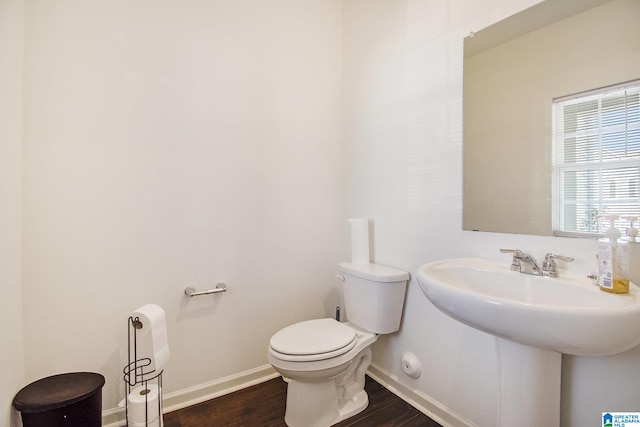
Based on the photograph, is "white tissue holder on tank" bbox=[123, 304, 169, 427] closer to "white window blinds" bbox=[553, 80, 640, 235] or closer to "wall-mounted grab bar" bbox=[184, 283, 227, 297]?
"wall-mounted grab bar" bbox=[184, 283, 227, 297]

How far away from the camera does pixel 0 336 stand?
1052 millimetres

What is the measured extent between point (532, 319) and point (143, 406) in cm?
145

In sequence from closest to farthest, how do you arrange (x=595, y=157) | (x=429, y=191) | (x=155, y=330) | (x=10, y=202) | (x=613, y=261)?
(x=613, y=261)
(x=595, y=157)
(x=10, y=202)
(x=155, y=330)
(x=429, y=191)

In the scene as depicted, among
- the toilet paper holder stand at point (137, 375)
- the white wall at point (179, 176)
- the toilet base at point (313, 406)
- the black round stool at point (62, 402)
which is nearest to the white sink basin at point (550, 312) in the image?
→ the toilet base at point (313, 406)

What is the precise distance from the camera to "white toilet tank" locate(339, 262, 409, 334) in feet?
5.25

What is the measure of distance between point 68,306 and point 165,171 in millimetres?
755

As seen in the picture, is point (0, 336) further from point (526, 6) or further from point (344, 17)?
Answer: point (344, 17)

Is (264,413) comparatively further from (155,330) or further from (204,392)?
(155,330)

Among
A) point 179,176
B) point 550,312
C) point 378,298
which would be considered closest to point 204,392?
point 378,298

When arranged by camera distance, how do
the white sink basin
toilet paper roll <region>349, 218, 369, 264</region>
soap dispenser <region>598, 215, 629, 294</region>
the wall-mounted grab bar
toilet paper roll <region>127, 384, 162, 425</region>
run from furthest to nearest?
Answer: 1. toilet paper roll <region>349, 218, 369, 264</region>
2. the wall-mounted grab bar
3. toilet paper roll <region>127, 384, 162, 425</region>
4. soap dispenser <region>598, 215, 629, 294</region>
5. the white sink basin

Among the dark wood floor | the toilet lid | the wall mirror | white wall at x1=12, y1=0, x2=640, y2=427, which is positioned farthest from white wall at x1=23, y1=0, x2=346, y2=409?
the wall mirror

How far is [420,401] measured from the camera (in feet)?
5.16

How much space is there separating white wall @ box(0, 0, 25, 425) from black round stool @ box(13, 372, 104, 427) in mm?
63

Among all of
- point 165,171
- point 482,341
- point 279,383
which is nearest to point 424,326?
point 482,341
